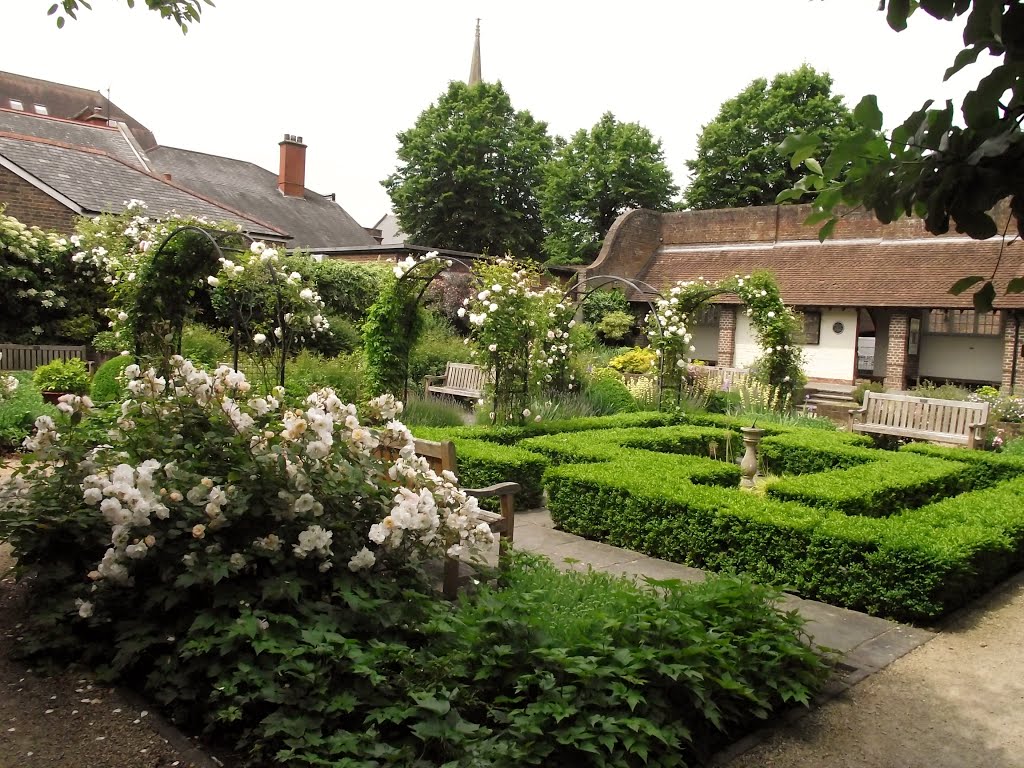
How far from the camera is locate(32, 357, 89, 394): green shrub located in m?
11.3

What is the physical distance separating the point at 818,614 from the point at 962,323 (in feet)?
63.6

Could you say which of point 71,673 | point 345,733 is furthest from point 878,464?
point 71,673

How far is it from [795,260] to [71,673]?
23210mm

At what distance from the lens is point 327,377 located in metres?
11.9

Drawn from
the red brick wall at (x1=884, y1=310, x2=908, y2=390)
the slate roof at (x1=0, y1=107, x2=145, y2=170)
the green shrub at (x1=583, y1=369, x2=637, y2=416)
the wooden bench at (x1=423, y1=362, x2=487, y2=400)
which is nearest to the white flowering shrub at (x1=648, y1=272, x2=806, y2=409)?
the green shrub at (x1=583, y1=369, x2=637, y2=416)

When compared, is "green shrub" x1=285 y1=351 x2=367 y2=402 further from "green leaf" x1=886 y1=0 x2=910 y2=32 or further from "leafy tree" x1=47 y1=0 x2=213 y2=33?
"green leaf" x1=886 y1=0 x2=910 y2=32

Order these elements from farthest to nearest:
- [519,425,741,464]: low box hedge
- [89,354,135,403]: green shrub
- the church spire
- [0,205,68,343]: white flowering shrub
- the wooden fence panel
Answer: the church spire
[0,205,68,343]: white flowering shrub
the wooden fence panel
[89,354,135,403]: green shrub
[519,425,741,464]: low box hedge

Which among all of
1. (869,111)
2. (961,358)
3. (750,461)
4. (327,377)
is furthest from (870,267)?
(869,111)

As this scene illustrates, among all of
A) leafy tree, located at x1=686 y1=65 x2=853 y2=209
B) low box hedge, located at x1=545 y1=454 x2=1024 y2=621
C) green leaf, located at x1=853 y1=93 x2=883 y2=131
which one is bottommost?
low box hedge, located at x1=545 y1=454 x2=1024 y2=621

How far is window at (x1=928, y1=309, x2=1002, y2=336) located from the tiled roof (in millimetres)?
645

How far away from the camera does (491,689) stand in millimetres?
3203

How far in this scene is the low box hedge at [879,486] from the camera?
20.9 ft

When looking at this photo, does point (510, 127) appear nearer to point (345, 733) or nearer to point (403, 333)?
point (403, 333)

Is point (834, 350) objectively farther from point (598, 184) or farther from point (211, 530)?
point (211, 530)
